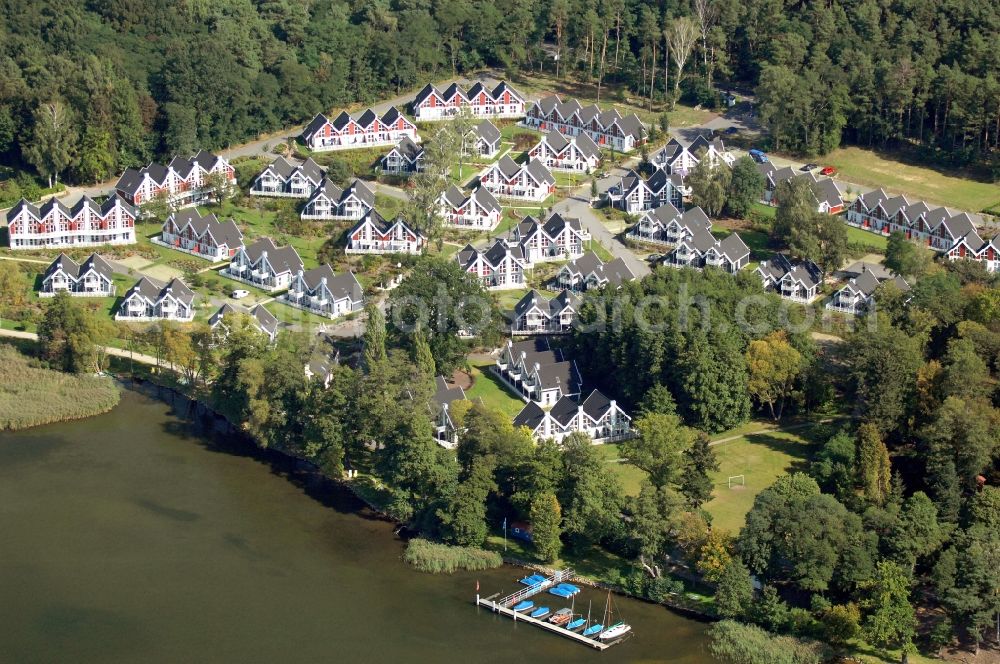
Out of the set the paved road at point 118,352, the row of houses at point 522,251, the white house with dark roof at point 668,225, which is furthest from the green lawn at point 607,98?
the paved road at point 118,352

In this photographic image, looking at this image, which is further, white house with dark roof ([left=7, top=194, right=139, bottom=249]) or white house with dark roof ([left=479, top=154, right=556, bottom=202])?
white house with dark roof ([left=479, top=154, right=556, bottom=202])

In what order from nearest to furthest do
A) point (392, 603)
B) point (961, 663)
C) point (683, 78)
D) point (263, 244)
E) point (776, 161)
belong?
point (961, 663) < point (392, 603) < point (263, 244) < point (776, 161) < point (683, 78)

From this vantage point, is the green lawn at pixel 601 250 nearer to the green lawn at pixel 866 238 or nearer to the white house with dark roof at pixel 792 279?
the white house with dark roof at pixel 792 279

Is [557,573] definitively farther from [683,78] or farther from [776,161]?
[683,78]

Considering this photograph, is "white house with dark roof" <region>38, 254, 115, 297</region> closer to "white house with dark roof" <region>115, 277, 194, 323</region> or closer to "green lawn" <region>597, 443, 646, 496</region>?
"white house with dark roof" <region>115, 277, 194, 323</region>

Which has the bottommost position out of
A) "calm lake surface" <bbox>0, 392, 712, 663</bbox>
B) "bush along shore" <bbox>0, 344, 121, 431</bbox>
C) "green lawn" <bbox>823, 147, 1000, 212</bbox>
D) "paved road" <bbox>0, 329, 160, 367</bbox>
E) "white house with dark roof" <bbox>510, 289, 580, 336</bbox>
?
"calm lake surface" <bbox>0, 392, 712, 663</bbox>

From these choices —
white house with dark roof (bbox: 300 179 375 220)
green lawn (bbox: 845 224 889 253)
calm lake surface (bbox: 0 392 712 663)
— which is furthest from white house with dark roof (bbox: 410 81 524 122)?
calm lake surface (bbox: 0 392 712 663)

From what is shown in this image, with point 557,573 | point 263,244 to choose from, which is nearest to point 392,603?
point 557,573
